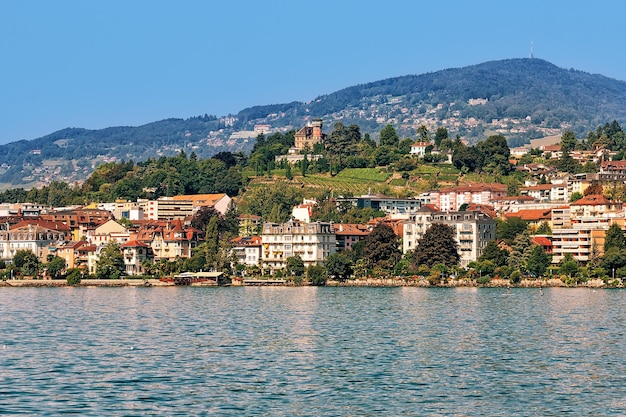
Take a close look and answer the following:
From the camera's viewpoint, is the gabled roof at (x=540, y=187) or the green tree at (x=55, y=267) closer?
the green tree at (x=55, y=267)

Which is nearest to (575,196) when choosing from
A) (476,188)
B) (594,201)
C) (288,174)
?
(476,188)

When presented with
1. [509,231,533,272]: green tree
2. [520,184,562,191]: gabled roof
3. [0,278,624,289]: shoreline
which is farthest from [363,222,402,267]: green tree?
[520,184,562,191]: gabled roof

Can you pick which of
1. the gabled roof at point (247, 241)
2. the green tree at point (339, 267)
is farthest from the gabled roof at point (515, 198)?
the green tree at point (339, 267)

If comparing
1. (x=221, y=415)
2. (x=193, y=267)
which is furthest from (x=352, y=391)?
(x=193, y=267)

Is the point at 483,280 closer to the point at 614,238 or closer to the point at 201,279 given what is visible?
the point at 614,238

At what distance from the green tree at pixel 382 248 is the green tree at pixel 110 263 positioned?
65.8 feet

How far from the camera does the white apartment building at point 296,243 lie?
9588cm

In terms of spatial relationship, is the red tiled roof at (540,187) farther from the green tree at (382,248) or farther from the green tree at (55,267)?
the green tree at (55,267)

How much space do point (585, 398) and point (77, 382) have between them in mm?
12312

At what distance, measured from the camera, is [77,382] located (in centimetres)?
3002

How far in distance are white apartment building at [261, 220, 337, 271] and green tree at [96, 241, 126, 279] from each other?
11461 millimetres

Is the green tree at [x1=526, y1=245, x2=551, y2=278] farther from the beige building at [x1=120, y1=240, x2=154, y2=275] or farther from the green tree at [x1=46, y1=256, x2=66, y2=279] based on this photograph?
the green tree at [x1=46, y1=256, x2=66, y2=279]

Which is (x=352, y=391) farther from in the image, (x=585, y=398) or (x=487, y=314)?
(x=487, y=314)

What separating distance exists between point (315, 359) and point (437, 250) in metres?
53.8
